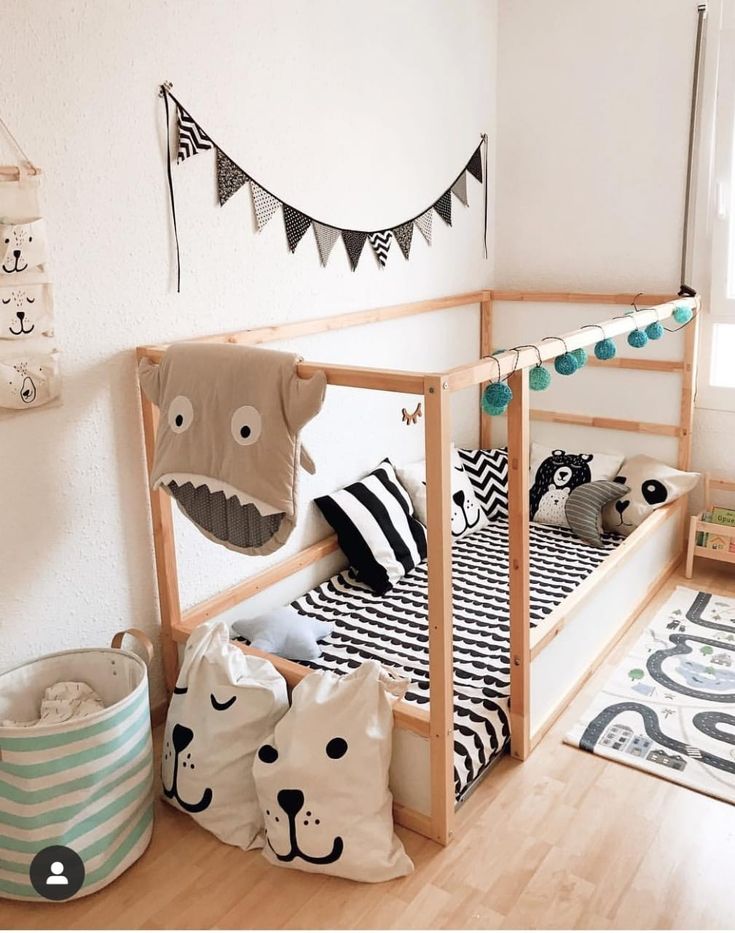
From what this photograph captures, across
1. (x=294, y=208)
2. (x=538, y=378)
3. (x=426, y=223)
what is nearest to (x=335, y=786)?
(x=538, y=378)

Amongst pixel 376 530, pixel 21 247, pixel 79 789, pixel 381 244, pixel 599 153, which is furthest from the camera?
pixel 599 153

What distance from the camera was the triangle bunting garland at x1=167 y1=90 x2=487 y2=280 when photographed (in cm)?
222

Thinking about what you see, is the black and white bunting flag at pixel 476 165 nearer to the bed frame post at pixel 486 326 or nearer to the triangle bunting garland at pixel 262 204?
the bed frame post at pixel 486 326

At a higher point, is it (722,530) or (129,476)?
(129,476)

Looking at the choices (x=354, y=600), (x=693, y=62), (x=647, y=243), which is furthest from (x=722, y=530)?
(x=693, y=62)

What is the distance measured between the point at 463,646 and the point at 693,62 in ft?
7.23

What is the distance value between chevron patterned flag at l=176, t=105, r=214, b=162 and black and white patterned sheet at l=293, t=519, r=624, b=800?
1.33m

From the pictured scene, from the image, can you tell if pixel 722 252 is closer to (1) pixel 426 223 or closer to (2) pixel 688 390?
(2) pixel 688 390

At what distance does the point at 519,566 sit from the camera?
211 cm

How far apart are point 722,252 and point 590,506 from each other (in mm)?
1028

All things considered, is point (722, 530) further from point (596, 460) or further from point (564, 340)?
point (564, 340)

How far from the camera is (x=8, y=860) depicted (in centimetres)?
180

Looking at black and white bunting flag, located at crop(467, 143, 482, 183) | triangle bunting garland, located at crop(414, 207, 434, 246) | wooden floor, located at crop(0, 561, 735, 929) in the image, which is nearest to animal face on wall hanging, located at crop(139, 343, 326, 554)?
wooden floor, located at crop(0, 561, 735, 929)

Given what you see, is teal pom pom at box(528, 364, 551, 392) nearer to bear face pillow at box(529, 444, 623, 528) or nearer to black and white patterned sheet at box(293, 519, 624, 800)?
black and white patterned sheet at box(293, 519, 624, 800)
